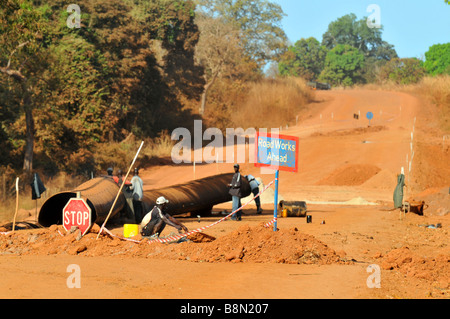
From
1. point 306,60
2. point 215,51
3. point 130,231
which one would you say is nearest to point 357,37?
point 306,60

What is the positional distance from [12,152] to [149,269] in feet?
65.7

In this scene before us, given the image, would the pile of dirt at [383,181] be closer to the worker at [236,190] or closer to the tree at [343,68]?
the worker at [236,190]

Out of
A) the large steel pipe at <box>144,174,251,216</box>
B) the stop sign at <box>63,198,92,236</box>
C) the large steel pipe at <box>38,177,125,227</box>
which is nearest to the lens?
the stop sign at <box>63,198,92,236</box>

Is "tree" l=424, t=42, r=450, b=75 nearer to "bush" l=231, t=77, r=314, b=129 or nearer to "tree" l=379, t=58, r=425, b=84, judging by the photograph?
"tree" l=379, t=58, r=425, b=84

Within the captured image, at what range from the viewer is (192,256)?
13.2 metres

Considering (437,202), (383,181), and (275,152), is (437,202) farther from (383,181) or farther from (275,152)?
(275,152)

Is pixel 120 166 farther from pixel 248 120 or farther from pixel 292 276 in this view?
pixel 292 276

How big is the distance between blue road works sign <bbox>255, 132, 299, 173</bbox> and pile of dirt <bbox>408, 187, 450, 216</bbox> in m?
10.9

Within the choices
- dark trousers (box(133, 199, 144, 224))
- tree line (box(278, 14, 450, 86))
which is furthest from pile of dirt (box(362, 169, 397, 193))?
tree line (box(278, 14, 450, 86))

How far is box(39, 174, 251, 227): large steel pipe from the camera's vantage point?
1711 cm

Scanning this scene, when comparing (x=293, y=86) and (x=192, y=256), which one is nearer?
(x=192, y=256)

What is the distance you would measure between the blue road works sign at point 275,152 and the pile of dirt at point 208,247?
5.53ft
